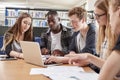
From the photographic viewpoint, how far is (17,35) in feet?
7.98

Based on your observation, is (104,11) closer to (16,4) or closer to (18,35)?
(18,35)

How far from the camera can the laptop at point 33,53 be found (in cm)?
159

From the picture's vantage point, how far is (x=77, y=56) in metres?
1.39

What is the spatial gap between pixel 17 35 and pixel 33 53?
2.71 ft

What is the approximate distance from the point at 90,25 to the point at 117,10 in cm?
143

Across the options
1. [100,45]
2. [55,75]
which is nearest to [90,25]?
[100,45]

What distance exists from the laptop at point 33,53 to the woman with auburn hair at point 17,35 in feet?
1.16

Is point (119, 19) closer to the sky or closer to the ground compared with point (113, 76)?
closer to the sky

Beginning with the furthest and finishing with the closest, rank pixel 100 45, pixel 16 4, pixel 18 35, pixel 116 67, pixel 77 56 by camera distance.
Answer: pixel 16 4
pixel 18 35
pixel 100 45
pixel 77 56
pixel 116 67

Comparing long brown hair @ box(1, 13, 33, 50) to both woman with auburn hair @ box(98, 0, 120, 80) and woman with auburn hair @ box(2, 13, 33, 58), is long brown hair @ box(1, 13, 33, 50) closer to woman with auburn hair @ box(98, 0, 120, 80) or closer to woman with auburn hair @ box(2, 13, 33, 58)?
woman with auburn hair @ box(2, 13, 33, 58)

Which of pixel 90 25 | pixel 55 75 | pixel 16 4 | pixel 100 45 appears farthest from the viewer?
pixel 16 4

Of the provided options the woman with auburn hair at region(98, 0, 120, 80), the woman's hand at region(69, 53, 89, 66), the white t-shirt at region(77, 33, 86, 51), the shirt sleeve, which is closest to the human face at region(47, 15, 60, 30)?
the white t-shirt at region(77, 33, 86, 51)

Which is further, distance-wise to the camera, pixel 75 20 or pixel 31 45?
pixel 75 20

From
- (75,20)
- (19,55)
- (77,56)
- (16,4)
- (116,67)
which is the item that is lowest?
(19,55)
